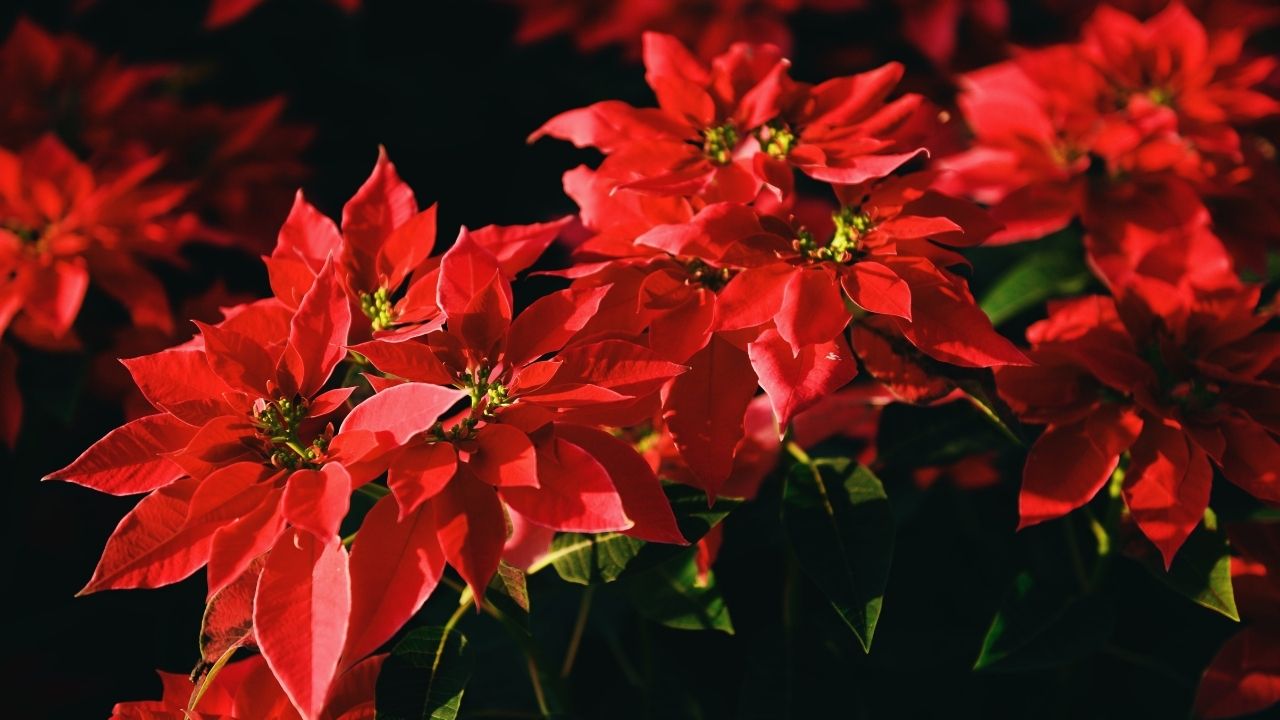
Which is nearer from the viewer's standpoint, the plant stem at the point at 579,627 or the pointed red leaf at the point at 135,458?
the pointed red leaf at the point at 135,458

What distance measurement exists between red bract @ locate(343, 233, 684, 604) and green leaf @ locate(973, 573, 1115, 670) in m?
0.31

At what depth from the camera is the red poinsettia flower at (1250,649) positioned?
2.56 ft

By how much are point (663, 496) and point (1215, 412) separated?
43cm

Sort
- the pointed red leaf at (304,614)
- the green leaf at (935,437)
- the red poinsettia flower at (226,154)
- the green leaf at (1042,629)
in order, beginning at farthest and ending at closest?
the red poinsettia flower at (226,154), the green leaf at (935,437), the green leaf at (1042,629), the pointed red leaf at (304,614)

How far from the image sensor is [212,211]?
1233mm

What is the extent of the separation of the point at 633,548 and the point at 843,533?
0.15 m

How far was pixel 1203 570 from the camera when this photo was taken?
754 mm

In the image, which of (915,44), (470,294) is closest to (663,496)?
(470,294)

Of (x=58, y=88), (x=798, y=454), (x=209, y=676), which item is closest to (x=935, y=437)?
(x=798, y=454)

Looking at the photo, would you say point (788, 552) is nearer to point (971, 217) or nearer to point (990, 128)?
point (971, 217)

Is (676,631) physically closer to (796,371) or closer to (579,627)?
(579,627)

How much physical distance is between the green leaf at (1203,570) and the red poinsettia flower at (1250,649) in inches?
2.0

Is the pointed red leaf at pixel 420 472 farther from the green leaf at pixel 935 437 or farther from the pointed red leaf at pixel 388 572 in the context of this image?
the green leaf at pixel 935 437

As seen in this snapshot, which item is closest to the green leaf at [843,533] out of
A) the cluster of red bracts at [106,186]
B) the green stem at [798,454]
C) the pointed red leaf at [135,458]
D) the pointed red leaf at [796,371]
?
the green stem at [798,454]
